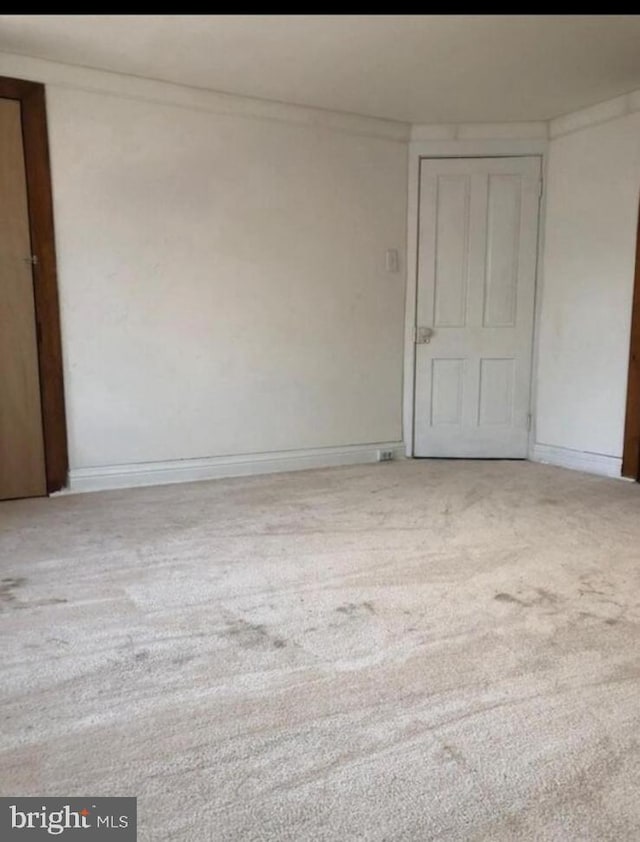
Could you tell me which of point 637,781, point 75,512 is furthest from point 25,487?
point 637,781

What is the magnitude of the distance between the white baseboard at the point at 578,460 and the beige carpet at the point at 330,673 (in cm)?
111

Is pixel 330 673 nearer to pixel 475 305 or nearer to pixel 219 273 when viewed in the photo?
pixel 219 273

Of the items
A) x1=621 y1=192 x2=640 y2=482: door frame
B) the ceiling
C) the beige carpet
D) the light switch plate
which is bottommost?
the beige carpet

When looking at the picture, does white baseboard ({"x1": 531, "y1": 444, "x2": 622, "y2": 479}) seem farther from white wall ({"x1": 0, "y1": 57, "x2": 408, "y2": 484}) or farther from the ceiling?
the ceiling

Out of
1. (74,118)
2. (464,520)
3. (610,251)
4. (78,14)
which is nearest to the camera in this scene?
(78,14)

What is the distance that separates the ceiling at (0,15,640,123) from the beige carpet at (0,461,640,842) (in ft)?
7.85

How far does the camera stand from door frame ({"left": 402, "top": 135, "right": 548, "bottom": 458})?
456 cm

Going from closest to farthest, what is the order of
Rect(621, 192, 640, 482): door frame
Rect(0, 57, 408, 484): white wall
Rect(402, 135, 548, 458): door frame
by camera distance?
Rect(0, 57, 408, 484): white wall < Rect(621, 192, 640, 482): door frame < Rect(402, 135, 548, 458): door frame

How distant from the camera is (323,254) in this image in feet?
14.5

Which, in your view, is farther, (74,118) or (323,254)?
(323,254)

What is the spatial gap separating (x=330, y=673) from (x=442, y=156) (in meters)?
3.94

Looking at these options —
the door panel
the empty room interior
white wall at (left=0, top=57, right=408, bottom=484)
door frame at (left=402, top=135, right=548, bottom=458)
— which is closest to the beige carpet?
the empty room interior

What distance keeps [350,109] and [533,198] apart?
1.47 metres

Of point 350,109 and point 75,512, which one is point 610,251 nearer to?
point 350,109
